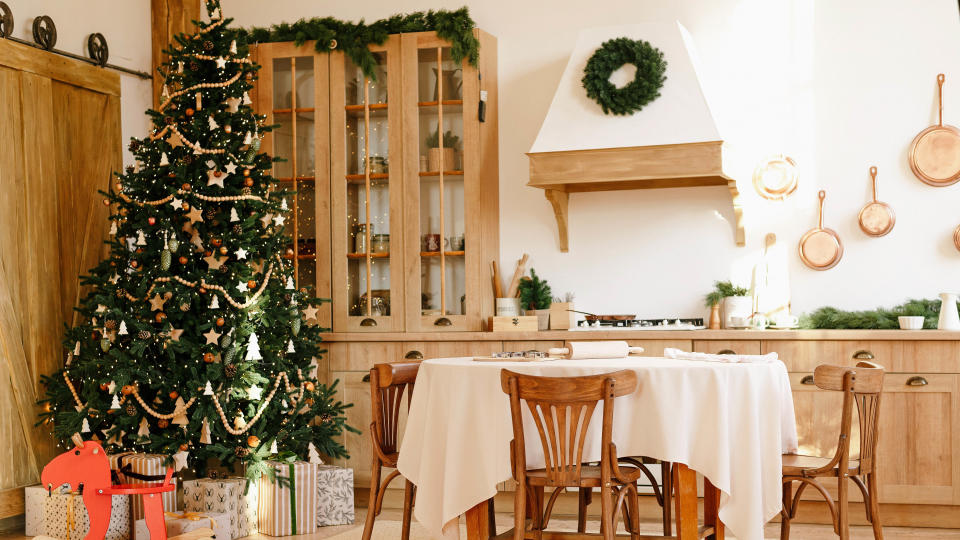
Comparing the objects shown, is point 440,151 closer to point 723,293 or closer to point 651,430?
point 723,293

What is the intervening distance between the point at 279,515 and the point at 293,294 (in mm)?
1093

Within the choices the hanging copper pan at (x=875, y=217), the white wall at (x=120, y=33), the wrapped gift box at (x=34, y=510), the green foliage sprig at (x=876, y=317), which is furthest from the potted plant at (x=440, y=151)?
the wrapped gift box at (x=34, y=510)

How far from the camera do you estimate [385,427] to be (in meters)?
3.87

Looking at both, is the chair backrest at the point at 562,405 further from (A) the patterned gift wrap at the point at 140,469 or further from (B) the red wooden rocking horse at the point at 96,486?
(A) the patterned gift wrap at the point at 140,469

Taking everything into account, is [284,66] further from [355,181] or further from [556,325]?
[556,325]

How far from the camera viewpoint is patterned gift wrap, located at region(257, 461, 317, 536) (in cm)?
460

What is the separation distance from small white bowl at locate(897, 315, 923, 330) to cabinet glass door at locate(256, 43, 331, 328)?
120 inches

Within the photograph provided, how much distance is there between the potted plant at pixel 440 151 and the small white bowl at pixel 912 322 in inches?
96.4

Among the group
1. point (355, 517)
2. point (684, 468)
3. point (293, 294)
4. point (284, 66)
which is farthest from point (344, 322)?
point (684, 468)

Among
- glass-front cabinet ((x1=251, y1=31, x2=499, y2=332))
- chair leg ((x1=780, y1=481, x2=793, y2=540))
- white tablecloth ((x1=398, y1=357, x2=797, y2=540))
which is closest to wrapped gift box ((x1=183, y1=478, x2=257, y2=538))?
glass-front cabinet ((x1=251, y1=31, x2=499, y2=332))

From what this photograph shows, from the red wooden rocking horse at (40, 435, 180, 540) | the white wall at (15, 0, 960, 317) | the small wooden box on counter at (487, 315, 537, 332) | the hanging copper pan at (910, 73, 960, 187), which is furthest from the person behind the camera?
the small wooden box on counter at (487, 315, 537, 332)

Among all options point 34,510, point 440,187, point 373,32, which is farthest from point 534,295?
point 34,510

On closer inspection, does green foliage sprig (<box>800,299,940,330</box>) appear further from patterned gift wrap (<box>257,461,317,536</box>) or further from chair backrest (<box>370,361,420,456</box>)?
patterned gift wrap (<box>257,461,317,536</box>)

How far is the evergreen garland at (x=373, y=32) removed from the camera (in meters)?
5.28
